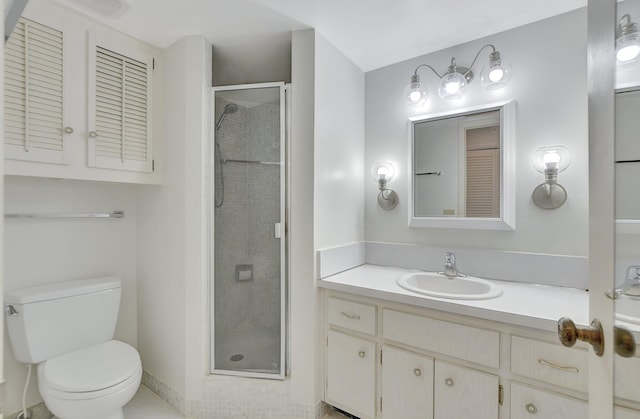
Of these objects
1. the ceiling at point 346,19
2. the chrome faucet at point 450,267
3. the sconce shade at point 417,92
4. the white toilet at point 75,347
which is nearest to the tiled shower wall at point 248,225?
the ceiling at point 346,19

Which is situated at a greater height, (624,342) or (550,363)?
(624,342)

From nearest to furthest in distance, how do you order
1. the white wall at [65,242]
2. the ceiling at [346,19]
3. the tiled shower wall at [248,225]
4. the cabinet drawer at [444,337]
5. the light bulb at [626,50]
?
the light bulb at [626,50]
the cabinet drawer at [444,337]
the ceiling at [346,19]
the white wall at [65,242]
the tiled shower wall at [248,225]

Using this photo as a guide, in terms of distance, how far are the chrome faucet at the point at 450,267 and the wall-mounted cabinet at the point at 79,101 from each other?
1.83 meters

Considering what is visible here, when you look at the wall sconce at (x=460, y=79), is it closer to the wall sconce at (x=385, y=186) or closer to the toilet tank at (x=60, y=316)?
the wall sconce at (x=385, y=186)

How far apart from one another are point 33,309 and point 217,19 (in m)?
1.78

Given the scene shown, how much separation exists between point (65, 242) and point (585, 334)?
2404 mm

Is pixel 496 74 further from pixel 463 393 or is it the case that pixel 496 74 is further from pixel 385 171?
pixel 463 393

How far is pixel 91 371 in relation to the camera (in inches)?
58.5

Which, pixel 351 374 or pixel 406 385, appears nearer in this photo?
pixel 406 385

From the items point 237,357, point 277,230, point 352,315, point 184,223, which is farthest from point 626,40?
point 237,357

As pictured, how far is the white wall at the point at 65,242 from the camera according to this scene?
160cm

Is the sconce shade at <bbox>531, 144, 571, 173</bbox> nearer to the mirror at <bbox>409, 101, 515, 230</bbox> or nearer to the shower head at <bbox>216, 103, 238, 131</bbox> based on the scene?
the mirror at <bbox>409, 101, 515, 230</bbox>

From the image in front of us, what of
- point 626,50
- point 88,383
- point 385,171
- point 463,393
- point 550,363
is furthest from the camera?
point 385,171

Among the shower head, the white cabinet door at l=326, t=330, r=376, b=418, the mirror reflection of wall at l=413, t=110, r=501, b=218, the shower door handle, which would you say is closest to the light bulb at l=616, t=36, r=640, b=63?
the mirror reflection of wall at l=413, t=110, r=501, b=218
